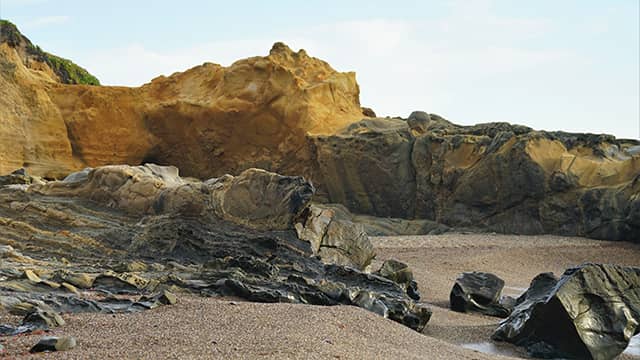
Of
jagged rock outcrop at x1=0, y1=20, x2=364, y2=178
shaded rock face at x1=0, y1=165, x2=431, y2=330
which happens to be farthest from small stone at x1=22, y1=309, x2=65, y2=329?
jagged rock outcrop at x1=0, y1=20, x2=364, y2=178

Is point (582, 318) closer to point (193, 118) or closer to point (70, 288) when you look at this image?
point (70, 288)

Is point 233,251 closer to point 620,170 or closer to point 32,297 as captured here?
point 32,297

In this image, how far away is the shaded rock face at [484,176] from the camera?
59.5ft

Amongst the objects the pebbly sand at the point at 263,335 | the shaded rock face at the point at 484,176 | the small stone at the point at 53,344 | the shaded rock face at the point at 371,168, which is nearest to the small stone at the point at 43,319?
the pebbly sand at the point at 263,335

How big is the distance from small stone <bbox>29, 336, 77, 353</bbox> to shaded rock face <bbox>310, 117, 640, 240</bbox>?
574 inches

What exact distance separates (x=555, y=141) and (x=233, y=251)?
1318 cm

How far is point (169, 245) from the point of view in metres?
9.08

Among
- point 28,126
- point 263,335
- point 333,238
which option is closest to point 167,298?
point 263,335

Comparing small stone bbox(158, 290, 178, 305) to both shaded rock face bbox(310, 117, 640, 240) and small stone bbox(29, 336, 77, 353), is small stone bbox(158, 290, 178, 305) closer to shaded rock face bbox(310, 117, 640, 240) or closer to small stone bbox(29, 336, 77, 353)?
small stone bbox(29, 336, 77, 353)

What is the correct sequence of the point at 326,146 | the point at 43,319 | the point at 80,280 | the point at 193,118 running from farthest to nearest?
the point at 193,118 < the point at 326,146 < the point at 80,280 < the point at 43,319

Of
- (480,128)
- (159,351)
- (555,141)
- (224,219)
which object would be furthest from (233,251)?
(480,128)

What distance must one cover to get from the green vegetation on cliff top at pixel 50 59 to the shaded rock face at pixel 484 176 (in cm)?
1129

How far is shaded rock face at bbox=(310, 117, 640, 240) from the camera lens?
18141 millimetres

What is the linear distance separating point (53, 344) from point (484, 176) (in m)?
16.9
